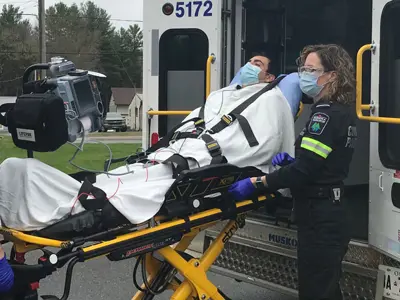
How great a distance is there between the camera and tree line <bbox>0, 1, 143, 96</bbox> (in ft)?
165

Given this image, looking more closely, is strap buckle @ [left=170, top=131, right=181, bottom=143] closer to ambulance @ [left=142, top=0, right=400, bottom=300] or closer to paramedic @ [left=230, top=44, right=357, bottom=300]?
paramedic @ [left=230, top=44, right=357, bottom=300]

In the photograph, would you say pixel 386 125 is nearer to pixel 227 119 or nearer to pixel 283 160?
pixel 283 160

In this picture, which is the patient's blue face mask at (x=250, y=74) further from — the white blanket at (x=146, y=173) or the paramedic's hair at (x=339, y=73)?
the paramedic's hair at (x=339, y=73)

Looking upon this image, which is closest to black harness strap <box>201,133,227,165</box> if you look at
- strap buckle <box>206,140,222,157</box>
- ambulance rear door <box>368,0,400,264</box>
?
strap buckle <box>206,140,222,157</box>

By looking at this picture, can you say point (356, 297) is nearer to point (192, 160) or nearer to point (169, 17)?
point (192, 160)

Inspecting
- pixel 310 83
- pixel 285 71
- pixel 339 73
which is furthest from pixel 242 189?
pixel 285 71

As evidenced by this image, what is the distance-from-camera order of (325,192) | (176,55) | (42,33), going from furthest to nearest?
(42,33) < (176,55) < (325,192)

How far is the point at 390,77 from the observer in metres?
3.56

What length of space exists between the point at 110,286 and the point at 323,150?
2.88 meters

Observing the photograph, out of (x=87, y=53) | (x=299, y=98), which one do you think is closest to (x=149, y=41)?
(x=299, y=98)

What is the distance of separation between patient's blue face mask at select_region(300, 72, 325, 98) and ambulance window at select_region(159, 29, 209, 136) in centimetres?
150

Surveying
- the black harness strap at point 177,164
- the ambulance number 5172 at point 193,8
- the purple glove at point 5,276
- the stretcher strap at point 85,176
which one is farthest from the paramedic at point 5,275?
the ambulance number 5172 at point 193,8

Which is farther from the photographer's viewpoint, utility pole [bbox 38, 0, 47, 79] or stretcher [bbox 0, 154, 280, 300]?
utility pole [bbox 38, 0, 47, 79]

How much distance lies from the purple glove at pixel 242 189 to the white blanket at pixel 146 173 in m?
0.15
